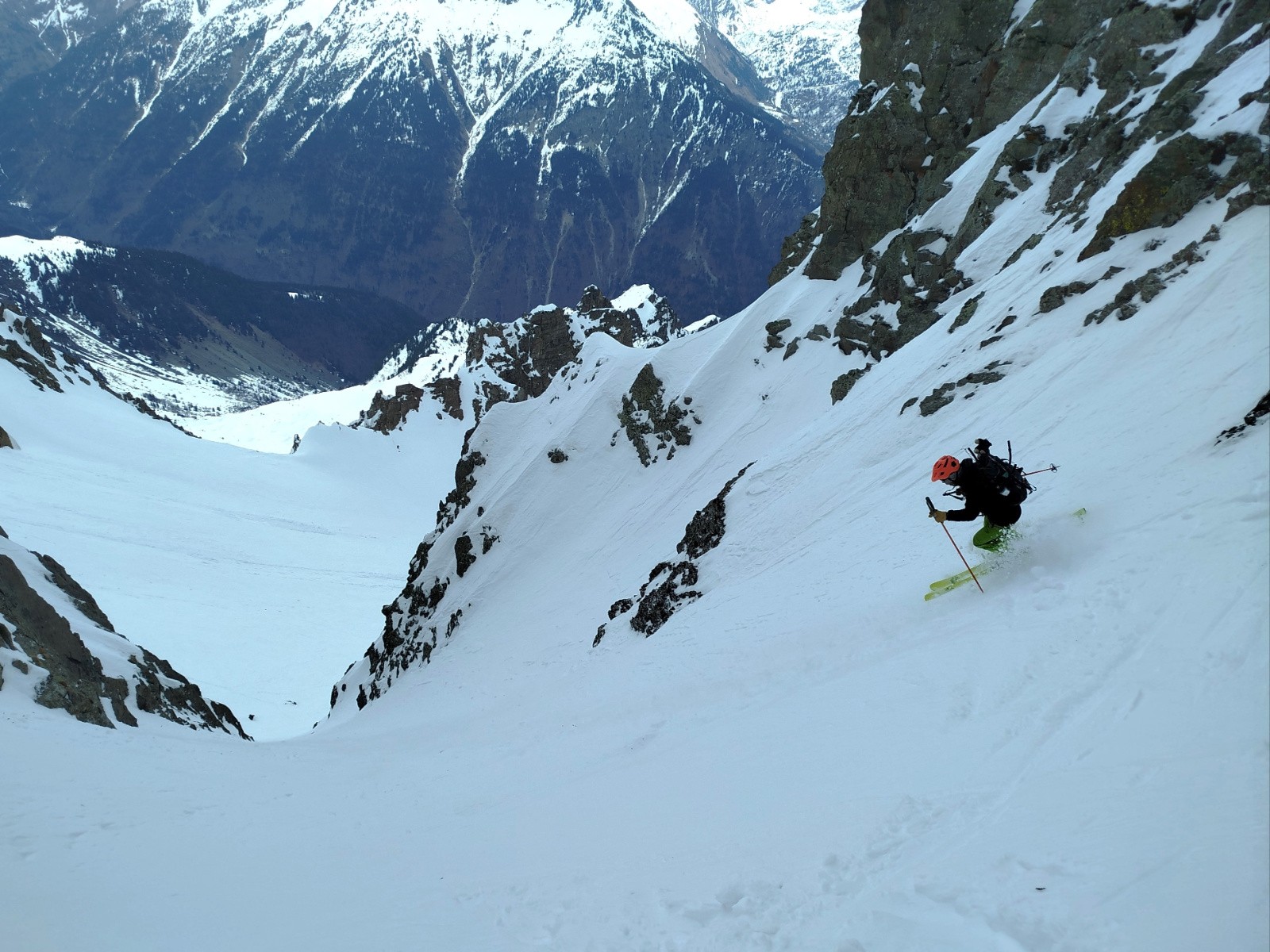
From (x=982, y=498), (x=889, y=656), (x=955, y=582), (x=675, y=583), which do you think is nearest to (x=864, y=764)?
(x=889, y=656)

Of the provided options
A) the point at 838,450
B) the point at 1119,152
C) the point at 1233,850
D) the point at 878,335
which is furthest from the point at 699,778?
the point at 878,335

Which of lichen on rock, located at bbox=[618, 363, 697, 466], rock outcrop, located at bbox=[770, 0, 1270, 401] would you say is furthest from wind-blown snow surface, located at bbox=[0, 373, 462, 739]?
rock outcrop, located at bbox=[770, 0, 1270, 401]

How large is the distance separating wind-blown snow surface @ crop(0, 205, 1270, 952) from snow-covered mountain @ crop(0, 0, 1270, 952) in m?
0.05

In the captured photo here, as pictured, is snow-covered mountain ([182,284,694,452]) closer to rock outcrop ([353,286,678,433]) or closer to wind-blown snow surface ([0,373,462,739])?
rock outcrop ([353,286,678,433])

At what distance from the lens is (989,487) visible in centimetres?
1012

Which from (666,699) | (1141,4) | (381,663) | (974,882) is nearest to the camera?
(974,882)

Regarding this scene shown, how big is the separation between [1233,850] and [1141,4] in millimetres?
32119

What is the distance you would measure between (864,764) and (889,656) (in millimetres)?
2429

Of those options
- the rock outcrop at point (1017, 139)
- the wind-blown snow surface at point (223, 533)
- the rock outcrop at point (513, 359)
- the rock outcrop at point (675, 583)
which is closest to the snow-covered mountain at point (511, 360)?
the rock outcrop at point (513, 359)

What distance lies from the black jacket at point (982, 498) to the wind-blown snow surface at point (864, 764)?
55cm

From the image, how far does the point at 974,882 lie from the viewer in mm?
5770

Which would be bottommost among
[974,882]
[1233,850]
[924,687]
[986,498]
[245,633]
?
Answer: [1233,850]

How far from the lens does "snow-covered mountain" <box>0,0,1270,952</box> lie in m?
6.21

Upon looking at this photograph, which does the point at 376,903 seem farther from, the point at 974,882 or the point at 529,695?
the point at 529,695
